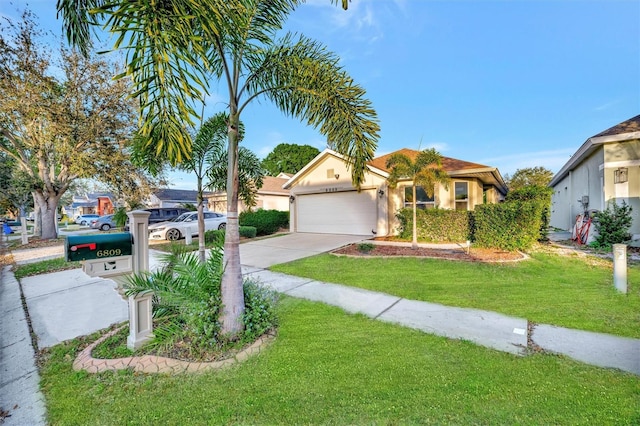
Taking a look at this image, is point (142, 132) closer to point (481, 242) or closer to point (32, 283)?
point (32, 283)

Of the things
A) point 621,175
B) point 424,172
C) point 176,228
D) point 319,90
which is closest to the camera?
point 319,90

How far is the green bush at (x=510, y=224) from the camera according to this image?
858 centimetres

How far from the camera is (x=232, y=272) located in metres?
3.40

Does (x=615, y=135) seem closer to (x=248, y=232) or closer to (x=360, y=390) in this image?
(x=360, y=390)

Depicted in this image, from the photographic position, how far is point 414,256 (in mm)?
8453

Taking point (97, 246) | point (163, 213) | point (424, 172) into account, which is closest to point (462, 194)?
point (424, 172)

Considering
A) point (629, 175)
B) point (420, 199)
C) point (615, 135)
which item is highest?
point (615, 135)

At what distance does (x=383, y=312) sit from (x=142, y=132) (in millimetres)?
3942

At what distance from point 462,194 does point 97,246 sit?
1347 centimetres

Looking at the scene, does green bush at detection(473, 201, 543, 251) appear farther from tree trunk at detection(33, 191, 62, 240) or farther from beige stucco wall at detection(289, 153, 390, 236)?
tree trunk at detection(33, 191, 62, 240)

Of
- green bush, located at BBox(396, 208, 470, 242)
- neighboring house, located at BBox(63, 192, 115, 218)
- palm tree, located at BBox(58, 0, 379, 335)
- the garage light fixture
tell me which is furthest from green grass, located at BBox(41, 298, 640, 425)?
neighboring house, located at BBox(63, 192, 115, 218)

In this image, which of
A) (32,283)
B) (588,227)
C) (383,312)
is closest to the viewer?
(383,312)

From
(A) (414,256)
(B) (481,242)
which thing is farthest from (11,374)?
(B) (481,242)

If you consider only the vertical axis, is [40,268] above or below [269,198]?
below
